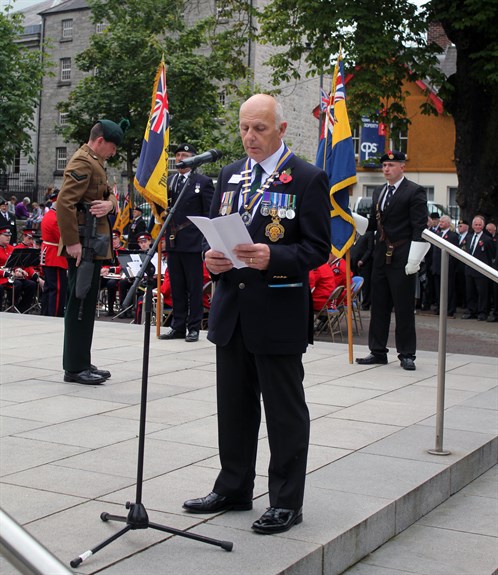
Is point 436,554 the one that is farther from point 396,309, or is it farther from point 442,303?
point 396,309

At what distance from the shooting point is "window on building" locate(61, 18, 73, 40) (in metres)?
61.1

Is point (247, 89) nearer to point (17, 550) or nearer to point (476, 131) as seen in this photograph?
point (476, 131)

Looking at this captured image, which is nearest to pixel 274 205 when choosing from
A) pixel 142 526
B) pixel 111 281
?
pixel 142 526

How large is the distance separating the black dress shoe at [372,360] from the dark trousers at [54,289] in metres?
6.43

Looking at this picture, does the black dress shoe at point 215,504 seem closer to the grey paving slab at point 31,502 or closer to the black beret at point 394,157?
the grey paving slab at point 31,502

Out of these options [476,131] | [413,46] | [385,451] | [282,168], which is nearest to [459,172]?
[476,131]

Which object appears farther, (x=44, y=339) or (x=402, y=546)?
(x=44, y=339)

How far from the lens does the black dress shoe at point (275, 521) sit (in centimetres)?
445

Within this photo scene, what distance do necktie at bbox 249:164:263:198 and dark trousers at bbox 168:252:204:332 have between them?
23.0 feet

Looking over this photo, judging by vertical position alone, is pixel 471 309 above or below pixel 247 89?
below

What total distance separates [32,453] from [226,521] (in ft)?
5.62

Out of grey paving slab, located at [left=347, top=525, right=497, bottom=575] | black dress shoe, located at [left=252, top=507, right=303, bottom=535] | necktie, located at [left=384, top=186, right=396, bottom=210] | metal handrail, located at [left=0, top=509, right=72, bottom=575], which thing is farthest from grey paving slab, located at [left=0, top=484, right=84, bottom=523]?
necktie, located at [left=384, top=186, right=396, bottom=210]

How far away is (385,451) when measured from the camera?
20.5ft

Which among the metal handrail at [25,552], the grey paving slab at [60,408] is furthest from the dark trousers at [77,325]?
the metal handrail at [25,552]
